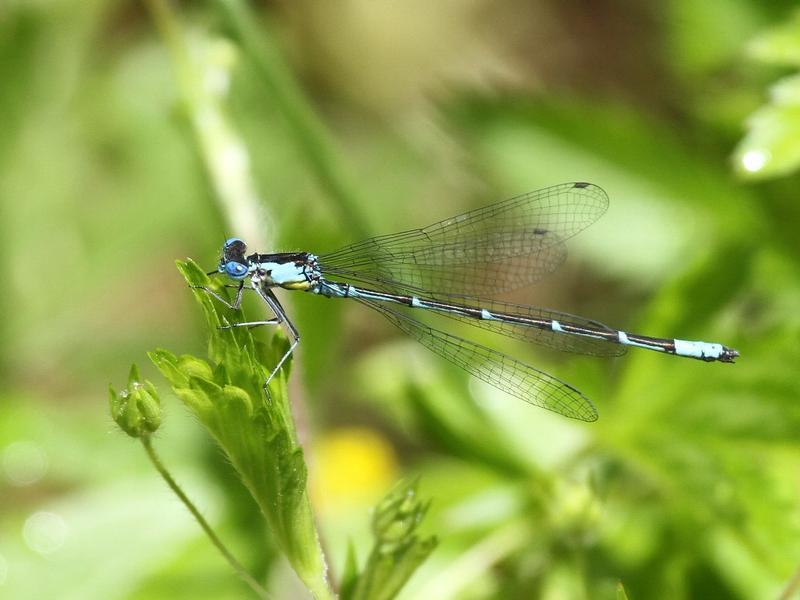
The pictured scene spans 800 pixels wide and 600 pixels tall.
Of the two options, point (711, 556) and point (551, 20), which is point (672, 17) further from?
point (711, 556)

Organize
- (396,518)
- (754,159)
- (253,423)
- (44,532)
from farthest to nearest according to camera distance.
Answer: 1. (44,532)
2. (754,159)
3. (396,518)
4. (253,423)

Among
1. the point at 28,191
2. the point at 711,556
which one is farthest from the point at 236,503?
the point at 28,191

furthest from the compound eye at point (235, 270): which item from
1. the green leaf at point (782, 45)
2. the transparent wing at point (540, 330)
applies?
the green leaf at point (782, 45)

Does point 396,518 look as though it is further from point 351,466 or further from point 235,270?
point 351,466

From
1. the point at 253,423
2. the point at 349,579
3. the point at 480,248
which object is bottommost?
the point at 349,579

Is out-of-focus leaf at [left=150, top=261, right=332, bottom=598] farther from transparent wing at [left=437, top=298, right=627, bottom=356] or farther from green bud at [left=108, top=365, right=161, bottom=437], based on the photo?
transparent wing at [left=437, top=298, right=627, bottom=356]

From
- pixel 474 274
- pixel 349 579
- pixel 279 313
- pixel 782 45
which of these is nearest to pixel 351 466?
pixel 474 274
